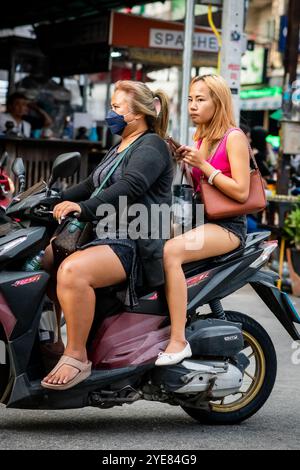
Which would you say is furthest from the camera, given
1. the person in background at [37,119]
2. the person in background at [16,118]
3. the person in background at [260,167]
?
the person in background at [37,119]

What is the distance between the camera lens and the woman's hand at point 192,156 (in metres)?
5.29

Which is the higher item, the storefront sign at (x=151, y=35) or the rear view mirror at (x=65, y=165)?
the storefront sign at (x=151, y=35)

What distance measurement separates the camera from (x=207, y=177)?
5.36 m

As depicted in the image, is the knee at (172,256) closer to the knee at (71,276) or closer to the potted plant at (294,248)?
the knee at (71,276)

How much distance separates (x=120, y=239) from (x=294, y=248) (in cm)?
633

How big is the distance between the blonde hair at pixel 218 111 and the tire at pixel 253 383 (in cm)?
98

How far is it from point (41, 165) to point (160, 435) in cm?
866

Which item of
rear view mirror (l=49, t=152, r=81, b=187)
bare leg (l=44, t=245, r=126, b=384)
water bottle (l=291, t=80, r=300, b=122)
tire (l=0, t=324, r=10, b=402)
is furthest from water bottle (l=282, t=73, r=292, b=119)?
tire (l=0, t=324, r=10, b=402)

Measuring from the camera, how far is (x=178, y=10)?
1309 inches

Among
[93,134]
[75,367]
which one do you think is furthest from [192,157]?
[93,134]

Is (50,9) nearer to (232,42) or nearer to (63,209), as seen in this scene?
(232,42)

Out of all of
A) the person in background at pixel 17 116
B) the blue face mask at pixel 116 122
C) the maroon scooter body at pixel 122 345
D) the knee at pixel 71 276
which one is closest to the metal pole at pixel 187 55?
the person in background at pixel 17 116

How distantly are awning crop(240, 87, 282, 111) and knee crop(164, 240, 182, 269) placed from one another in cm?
2483
